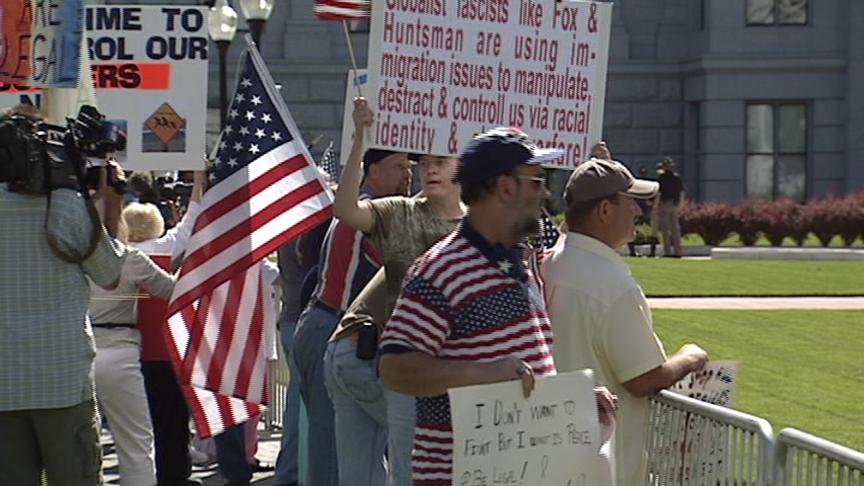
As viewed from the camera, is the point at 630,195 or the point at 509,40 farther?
the point at 509,40

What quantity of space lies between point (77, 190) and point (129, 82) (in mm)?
Answer: 4613

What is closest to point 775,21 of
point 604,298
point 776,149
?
point 776,149

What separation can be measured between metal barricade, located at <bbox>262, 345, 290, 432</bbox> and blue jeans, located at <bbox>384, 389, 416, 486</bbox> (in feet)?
20.2

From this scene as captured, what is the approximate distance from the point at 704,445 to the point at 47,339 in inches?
95.5

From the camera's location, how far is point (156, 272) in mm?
9562

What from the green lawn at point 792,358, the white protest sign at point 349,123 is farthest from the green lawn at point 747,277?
the white protest sign at point 349,123

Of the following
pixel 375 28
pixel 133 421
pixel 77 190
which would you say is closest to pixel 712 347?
pixel 133 421

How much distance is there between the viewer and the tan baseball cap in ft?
21.8

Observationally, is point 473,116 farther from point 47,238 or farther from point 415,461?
point 415,461

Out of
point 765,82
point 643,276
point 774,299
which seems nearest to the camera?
point 774,299

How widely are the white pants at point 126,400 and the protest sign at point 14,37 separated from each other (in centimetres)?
141

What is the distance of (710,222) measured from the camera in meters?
36.6

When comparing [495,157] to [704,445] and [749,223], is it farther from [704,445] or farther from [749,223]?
[749,223]

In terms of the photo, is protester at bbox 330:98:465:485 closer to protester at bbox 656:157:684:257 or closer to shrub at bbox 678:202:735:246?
protester at bbox 656:157:684:257
